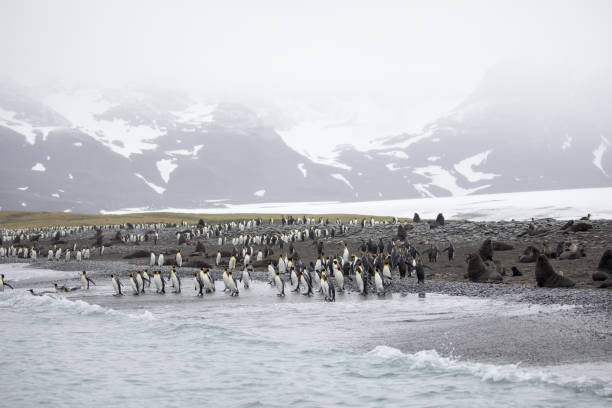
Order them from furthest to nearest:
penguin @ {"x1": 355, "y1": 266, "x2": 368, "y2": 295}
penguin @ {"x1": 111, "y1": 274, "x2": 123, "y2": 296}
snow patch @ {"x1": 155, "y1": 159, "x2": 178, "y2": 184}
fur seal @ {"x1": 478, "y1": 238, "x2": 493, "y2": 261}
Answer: snow patch @ {"x1": 155, "y1": 159, "x2": 178, "y2": 184}, fur seal @ {"x1": 478, "y1": 238, "x2": 493, "y2": 261}, penguin @ {"x1": 111, "y1": 274, "x2": 123, "y2": 296}, penguin @ {"x1": 355, "y1": 266, "x2": 368, "y2": 295}

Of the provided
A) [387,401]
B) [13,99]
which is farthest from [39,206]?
[387,401]

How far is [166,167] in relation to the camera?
184250 millimetres

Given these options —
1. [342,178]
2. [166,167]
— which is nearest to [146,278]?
[166,167]

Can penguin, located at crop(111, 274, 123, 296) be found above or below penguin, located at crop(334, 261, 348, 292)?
below

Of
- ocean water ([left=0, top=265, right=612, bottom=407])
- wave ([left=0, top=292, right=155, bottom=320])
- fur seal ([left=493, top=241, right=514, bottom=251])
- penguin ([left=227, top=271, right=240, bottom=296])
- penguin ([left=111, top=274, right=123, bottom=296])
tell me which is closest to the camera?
ocean water ([left=0, top=265, right=612, bottom=407])

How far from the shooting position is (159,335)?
1065 centimetres

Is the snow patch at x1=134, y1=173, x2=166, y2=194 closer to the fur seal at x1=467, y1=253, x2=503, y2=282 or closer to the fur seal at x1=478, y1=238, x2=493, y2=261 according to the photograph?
the fur seal at x1=478, y1=238, x2=493, y2=261

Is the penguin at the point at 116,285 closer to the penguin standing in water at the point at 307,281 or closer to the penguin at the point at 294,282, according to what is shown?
the penguin at the point at 294,282

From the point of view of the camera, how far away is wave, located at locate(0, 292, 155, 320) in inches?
507

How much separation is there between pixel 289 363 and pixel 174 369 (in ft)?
5.56

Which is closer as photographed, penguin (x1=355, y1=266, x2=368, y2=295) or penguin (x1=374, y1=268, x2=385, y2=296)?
penguin (x1=374, y1=268, x2=385, y2=296)

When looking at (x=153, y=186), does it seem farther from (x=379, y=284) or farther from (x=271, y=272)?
(x=379, y=284)

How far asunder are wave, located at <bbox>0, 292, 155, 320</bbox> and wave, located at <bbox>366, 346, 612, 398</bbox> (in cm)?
584

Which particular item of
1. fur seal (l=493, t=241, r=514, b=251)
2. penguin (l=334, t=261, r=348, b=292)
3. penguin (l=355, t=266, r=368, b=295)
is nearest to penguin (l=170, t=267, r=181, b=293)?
penguin (l=334, t=261, r=348, b=292)
